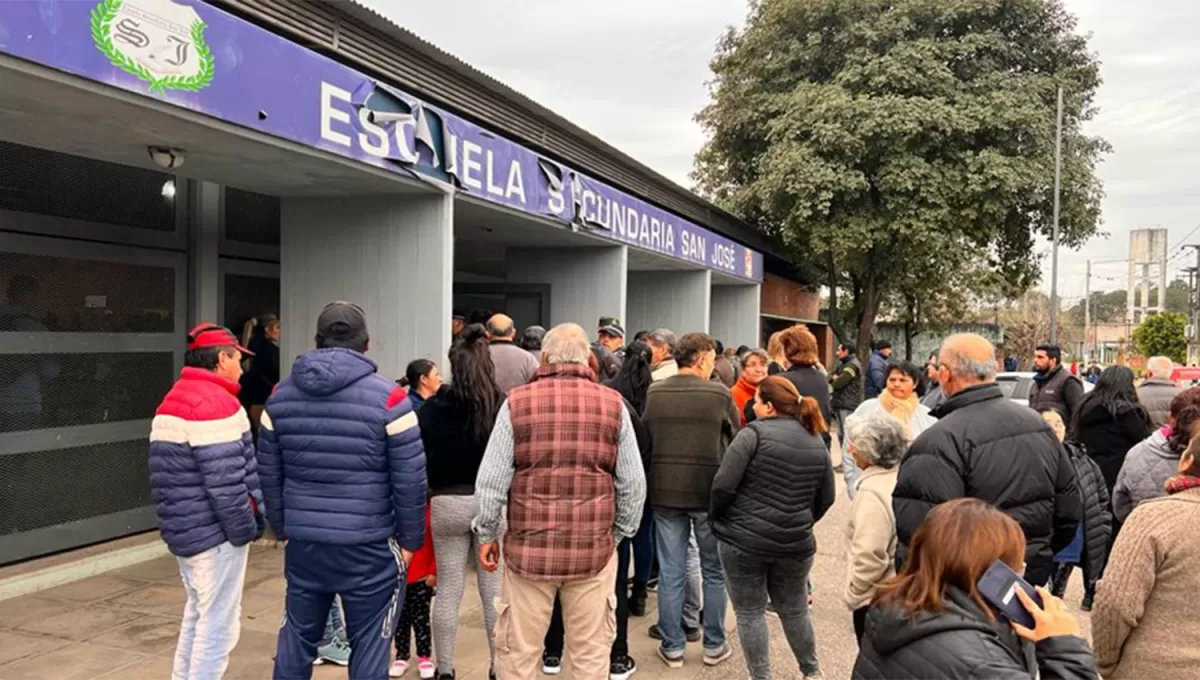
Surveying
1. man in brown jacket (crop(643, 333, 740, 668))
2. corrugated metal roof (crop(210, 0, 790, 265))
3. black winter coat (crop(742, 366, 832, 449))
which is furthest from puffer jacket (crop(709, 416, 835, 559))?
corrugated metal roof (crop(210, 0, 790, 265))

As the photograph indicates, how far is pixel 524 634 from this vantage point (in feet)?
11.2

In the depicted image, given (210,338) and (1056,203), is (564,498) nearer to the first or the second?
(210,338)

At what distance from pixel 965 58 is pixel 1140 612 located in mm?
19242

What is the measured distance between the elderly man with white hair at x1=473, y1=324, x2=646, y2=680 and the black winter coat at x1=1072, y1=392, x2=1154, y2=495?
4344 millimetres

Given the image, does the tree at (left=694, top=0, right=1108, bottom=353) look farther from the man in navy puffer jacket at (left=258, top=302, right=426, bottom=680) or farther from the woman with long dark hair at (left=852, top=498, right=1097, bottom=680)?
the woman with long dark hair at (left=852, top=498, right=1097, bottom=680)

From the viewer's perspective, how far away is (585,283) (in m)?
10.5

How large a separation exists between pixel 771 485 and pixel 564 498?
1051mm

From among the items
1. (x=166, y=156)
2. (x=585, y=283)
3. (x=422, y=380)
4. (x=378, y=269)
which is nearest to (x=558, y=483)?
(x=422, y=380)

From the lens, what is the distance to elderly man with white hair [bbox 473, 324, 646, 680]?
10.9 feet

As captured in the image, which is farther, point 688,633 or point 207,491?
point 688,633

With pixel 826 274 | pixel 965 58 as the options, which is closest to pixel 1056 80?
pixel 965 58

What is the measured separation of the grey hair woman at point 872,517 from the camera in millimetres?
3312

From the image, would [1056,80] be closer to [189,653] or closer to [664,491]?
[664,491]

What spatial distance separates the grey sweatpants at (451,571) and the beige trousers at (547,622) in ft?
1.50
